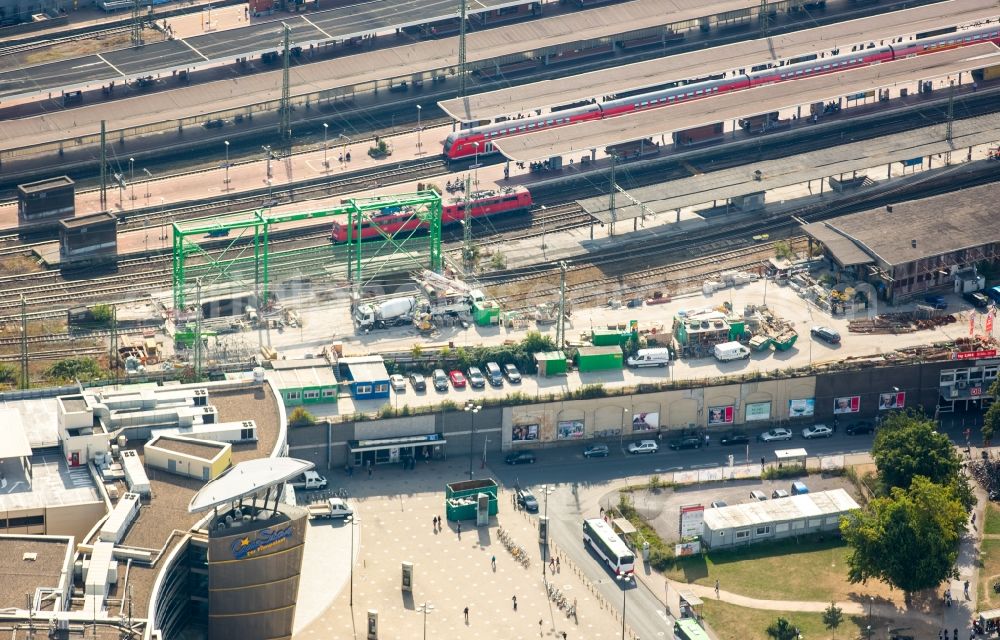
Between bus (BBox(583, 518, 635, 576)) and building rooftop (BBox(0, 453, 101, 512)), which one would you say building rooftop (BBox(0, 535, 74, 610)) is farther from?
bus (BBox(583, 518, 635, 576))

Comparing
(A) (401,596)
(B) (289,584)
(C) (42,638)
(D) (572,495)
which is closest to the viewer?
(C) (42,638)

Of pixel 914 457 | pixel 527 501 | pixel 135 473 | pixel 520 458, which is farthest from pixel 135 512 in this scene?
pixel 914 457

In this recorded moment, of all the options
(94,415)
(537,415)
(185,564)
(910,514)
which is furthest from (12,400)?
(910,514)

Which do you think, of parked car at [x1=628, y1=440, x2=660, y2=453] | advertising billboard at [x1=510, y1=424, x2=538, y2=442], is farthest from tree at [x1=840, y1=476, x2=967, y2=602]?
advertising billboard at [x1=510, y1=424, x2=538, y2=442]

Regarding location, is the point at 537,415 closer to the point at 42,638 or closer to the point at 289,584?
the point at 289,584

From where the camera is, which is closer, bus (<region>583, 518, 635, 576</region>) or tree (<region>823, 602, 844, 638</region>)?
tree (<region>823, 602, 844, 638</region>)

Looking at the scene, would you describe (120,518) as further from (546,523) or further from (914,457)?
(914,457)

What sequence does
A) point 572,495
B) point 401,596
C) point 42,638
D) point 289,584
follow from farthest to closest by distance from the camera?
1. point 572,495
2. point 401,596
3. point 289,584
4. point 42,638
